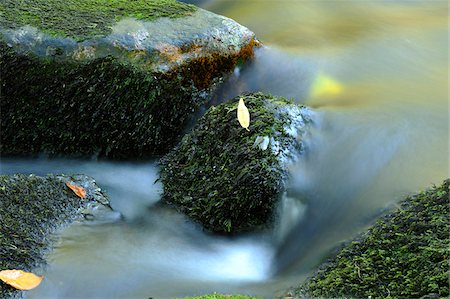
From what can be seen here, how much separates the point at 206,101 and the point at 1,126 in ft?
6.03

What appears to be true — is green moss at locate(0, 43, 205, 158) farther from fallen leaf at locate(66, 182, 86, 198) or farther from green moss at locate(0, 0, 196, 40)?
fallen leaf at locate(66, 182, 86, 198)

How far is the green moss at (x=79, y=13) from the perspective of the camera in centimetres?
467

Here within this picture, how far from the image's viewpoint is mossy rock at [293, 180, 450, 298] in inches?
109

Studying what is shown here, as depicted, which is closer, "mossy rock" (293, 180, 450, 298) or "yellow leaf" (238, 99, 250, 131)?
"mossy rock" (293, 180, 450, 298)

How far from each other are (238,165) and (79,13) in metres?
2.19

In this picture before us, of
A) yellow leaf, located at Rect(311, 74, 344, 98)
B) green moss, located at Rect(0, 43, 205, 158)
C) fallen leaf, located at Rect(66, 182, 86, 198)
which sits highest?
yellow leaf, located at Rect(311, 74, 344, 98)

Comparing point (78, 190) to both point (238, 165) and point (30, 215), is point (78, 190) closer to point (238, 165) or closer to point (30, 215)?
point (30, 215)

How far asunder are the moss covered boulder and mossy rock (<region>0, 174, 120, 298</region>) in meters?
0.67

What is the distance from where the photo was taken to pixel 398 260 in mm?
2980

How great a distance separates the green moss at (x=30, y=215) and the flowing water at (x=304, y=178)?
12 cm

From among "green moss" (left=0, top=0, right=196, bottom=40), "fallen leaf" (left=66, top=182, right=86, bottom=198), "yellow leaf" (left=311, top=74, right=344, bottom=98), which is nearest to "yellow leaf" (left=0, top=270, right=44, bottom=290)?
"fallen leaf" (left=66, top=182, right=86, bottom=198)

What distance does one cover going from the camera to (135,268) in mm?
3604

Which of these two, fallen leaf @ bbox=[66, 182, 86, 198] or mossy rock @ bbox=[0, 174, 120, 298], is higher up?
fallen leaf @ bbox=[66, 182, 86, 198]

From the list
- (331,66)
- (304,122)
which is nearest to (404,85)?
(331,66)
